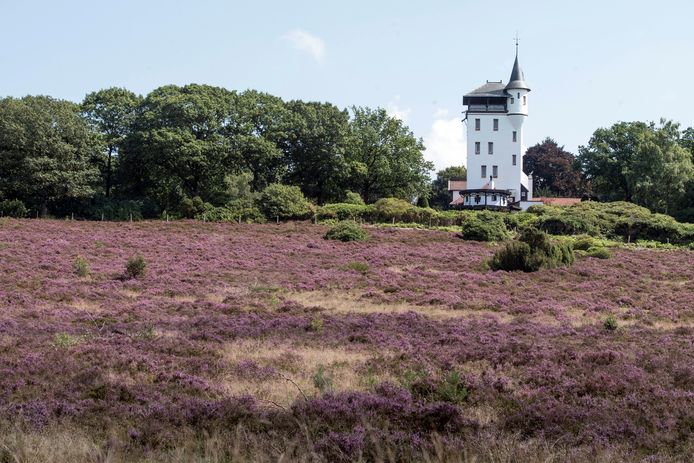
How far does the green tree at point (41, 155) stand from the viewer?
58094 millimetres

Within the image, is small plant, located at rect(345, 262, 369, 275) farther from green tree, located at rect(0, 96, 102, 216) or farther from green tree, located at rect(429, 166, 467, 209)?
green tree, located at rect(429, 166, 467, 209)

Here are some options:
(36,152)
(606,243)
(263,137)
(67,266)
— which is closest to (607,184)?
(606,243)

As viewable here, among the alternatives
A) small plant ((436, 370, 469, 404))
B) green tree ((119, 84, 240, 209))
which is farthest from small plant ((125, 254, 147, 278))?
green tree ((119, 84, 240, 209))

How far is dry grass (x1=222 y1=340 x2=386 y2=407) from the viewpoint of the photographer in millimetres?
11883

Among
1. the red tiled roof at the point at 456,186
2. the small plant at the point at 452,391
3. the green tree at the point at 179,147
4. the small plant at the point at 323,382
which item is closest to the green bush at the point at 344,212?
the green tree at the point at 179,147

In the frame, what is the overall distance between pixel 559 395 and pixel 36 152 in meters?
57.9

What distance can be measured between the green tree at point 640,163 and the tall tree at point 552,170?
1916cm

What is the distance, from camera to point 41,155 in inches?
2343

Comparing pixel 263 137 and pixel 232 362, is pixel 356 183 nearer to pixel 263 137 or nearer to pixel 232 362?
pixel 263 137

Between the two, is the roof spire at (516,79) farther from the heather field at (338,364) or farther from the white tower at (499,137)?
the heather field at (338,364)

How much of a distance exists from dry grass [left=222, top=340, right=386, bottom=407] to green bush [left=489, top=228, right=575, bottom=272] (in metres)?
21.8

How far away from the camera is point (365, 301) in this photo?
26078 millimetres

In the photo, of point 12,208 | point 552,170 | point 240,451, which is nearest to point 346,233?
point 12,208

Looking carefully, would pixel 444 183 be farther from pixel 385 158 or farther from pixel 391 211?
pixel 391 211
